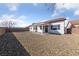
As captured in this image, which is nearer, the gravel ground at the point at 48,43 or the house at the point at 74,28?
the gravel ground at the point at 48,43

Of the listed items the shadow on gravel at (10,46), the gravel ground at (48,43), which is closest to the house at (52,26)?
the gravel ground at (48,43)

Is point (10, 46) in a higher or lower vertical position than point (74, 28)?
lower

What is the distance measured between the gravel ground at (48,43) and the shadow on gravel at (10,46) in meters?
0.13

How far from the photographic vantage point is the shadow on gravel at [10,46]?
447 centimetres

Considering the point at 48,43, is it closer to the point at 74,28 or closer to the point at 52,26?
the point at 52,26

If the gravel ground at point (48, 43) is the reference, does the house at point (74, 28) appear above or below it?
above

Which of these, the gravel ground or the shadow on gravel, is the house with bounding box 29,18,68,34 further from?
the shadow on gravel

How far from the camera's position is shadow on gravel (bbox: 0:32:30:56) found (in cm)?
447

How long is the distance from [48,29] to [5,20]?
1.39 m

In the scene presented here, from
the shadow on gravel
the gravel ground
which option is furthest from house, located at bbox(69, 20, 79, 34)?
the shadow on gravel

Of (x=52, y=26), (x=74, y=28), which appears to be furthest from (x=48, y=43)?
(x=74, y=28)

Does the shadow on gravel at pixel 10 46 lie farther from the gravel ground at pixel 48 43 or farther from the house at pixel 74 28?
the house at pixel 74 28

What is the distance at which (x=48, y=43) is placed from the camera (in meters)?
5.01

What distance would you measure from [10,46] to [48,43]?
46.4 inches
